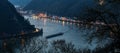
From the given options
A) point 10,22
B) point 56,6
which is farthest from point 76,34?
point 56,6

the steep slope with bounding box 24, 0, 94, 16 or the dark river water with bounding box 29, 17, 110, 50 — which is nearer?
the dark river water with bounding box 29, 17, 110, 50

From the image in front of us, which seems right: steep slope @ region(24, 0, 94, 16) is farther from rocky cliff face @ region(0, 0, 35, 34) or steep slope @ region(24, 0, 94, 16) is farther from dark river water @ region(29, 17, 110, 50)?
dark river water @ region(29, 17, 110, 50)

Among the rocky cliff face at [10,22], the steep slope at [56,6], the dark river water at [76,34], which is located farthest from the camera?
the steep slope at [56,6]

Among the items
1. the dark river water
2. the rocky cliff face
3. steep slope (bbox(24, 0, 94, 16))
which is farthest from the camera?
steep slope (bbox(24, 0, 94, 16))

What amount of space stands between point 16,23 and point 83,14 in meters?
41.3

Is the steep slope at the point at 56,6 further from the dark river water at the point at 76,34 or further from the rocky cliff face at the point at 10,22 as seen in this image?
the dark river water at the point at 76,34

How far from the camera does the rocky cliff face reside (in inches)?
1668

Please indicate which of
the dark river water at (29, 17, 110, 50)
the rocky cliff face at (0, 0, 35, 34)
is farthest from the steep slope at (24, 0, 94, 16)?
the dark river water at (29, 17, 110, 50)

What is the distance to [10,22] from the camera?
4409 centimetres

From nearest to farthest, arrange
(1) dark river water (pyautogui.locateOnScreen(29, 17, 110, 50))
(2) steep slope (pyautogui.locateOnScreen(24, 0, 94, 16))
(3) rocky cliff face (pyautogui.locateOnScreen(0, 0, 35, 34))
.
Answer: (1) dark river water (pyautogui.locateOnScreen(29, 17, 110, 50))
(3) rocky cliff face (pyautogui.locateOnScreen(0, 0, 35, 34))
(2) steep slope (pyautogui.locateOnScreen(24, 0, 94, 16))

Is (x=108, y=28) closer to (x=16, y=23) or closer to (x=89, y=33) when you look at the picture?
(x=89, y=33)

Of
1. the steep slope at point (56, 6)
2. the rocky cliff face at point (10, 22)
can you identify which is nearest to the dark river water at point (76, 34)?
the rocky cliff face at point (10, 22)

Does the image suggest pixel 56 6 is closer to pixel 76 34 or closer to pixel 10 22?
pixel 10 22

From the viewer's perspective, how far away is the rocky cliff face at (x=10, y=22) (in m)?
42.4
